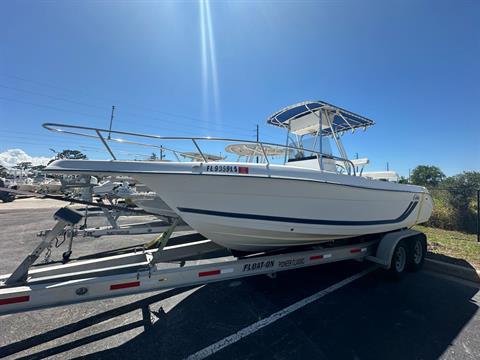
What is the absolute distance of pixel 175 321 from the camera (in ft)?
→ 10.1

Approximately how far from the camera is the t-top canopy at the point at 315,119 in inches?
203

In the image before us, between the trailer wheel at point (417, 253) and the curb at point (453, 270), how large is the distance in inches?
10.4

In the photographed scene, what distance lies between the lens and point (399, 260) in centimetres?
458

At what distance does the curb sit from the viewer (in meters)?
4.39

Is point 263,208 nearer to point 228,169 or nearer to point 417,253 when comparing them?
point 228,169

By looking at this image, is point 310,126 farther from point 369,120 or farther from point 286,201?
point 286,201

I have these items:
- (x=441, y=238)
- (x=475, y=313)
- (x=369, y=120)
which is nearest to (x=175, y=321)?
(x=475, y=313)

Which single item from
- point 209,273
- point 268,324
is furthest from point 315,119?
point 268,324

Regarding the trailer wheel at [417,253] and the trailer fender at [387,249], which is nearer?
the trailer fender at [387,249]

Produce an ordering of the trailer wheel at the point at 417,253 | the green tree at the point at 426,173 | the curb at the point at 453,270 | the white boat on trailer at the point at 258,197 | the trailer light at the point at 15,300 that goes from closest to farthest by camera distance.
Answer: the trailer light at the point at 15,300, the white boat on trailer at the point at 258,197, the curb at the point at 453,270, the trailer wheel at the point at 417,253, the green tree at the point at 426,173

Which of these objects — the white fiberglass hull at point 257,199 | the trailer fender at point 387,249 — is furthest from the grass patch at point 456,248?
the white fiberglass hull at point 257,199

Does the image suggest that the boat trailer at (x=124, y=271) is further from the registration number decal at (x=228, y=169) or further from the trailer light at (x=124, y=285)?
the registration number decal at (x=228, y=169)

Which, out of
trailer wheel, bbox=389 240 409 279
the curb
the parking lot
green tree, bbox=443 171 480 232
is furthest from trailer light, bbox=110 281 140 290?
green tree, bbox=443 171 480 232

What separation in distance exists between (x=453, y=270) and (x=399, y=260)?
1.08 metres
